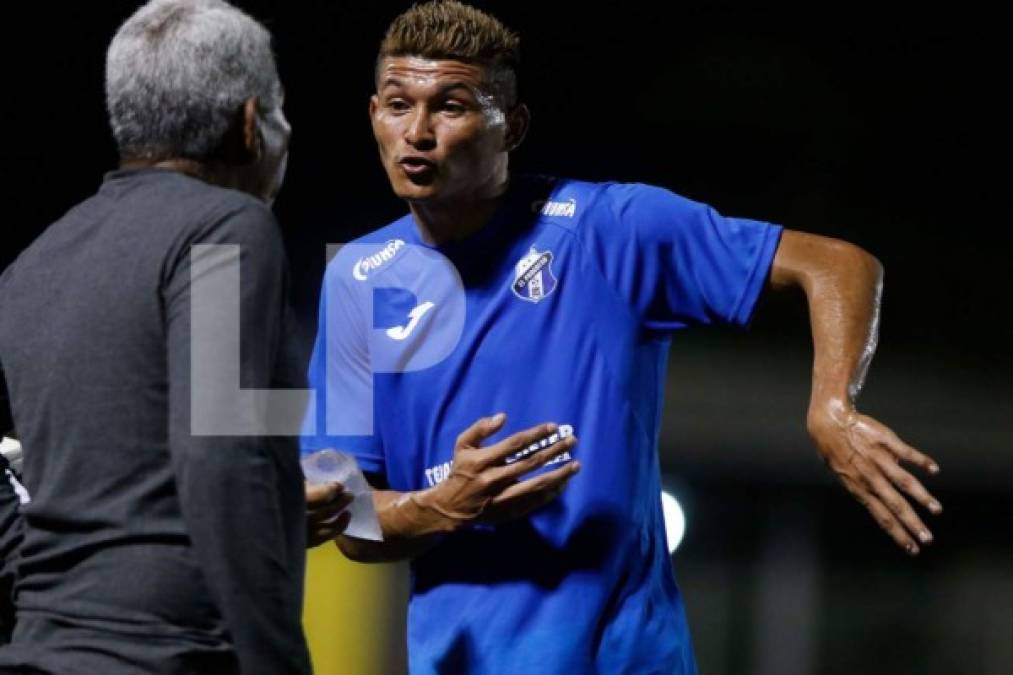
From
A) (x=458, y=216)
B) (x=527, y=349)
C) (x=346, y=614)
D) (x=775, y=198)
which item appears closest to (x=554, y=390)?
Result: (x=527, y=349)

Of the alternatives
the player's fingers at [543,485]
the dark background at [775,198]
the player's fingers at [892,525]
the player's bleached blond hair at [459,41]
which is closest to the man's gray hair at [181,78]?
the player's fingers at [543,485]

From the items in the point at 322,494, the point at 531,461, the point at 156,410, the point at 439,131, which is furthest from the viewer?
the point at 439,131

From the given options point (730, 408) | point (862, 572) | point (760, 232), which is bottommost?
point (862, 572)

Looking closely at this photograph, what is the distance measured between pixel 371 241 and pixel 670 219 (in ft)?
1.87

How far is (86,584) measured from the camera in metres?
2.11

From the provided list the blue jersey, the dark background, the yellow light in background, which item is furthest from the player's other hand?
the dark background

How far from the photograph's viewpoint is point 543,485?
2.85 m

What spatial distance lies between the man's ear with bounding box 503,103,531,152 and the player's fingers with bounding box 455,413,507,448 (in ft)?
2.08

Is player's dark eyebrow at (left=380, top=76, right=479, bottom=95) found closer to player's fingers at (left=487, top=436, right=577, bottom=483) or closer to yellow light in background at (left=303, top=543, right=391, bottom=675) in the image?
player's fingers at (left=487, top=436, right=577, bottom=483)

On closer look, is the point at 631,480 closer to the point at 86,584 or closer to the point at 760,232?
the point at 760,232

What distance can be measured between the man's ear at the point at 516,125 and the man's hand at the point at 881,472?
0.89m

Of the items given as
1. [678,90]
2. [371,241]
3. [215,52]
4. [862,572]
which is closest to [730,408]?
[862,572]

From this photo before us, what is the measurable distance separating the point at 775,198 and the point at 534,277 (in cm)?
464

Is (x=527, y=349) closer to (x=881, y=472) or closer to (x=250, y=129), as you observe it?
(x=881, y=472)
